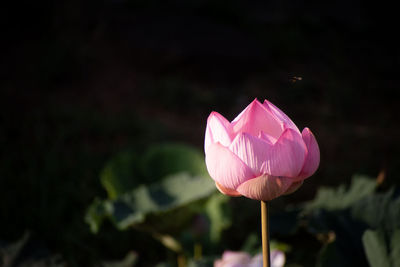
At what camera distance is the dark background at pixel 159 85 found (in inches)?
87.0

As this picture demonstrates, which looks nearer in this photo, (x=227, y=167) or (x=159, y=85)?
(x=227, y=167)

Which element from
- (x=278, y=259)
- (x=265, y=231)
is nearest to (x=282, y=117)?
(x=265, y=231)

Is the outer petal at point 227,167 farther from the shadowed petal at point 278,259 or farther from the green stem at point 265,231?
the shadowed petal at point 278,259

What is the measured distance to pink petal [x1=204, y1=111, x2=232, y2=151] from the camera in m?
0.53

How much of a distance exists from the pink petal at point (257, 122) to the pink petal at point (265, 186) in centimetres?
6

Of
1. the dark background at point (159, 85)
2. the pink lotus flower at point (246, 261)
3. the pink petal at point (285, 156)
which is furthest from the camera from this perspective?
the dark background at point (159, 85)

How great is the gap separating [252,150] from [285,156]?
4 centimetres

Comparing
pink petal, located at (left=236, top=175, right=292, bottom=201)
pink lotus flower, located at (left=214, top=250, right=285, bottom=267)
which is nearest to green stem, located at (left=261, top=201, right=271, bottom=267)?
pink petal, located at (left=236, top=175, right=292, bottom=201)

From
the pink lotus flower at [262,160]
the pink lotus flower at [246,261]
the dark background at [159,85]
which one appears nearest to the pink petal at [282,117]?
the pink lotus flower at [262,160]

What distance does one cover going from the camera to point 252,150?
50 centimetres

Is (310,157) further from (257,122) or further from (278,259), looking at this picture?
(278,259)

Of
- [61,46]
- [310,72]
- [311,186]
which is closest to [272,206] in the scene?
[311,186]

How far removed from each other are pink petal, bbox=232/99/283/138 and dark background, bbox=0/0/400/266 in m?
1.38

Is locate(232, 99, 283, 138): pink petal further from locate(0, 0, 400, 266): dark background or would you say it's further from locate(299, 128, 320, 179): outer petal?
locate(0, 0, 400, 266): dark background
